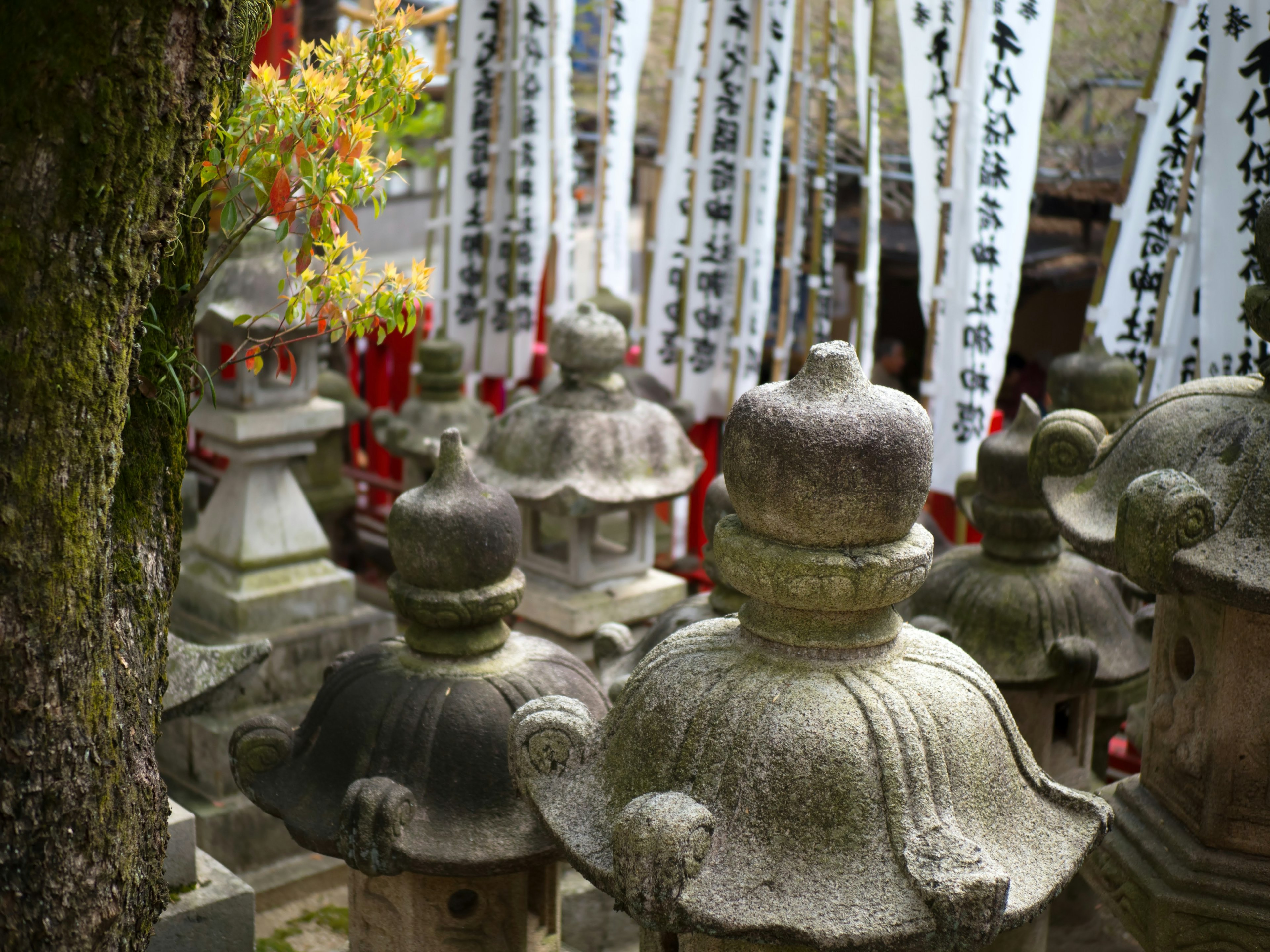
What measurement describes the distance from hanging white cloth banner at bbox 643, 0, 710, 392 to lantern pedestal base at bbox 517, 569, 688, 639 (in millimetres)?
2161

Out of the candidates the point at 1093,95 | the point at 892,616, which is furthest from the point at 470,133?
the point at 892,616

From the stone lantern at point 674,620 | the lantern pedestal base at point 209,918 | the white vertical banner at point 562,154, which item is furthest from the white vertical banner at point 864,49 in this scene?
the lantern pedestal base at point 209,918

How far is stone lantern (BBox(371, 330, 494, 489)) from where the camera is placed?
9.04 m

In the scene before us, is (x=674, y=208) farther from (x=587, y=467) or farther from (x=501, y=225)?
(x=587, y=467)

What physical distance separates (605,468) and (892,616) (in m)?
3.78

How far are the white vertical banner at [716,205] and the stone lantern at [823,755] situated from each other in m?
6.10

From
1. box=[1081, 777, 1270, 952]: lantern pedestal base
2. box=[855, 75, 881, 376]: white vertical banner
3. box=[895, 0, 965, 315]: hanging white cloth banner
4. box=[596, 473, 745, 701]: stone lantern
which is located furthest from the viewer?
box=[855, 75, 881, 376]: white vertical banner

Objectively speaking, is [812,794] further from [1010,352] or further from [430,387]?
[1010,352]

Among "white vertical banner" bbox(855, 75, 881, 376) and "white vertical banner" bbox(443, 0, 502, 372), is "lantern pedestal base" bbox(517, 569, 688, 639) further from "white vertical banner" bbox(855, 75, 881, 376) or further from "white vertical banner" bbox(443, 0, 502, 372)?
"white vertical banner" bbox(443, 0, 502, 372)

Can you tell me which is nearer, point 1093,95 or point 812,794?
point 812,794

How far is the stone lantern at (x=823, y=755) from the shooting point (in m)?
2.82

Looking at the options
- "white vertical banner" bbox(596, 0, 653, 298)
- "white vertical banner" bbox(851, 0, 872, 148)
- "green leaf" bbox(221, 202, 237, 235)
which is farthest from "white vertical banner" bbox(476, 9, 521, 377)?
"green leaf" bbox(221, 202, 237, 235)

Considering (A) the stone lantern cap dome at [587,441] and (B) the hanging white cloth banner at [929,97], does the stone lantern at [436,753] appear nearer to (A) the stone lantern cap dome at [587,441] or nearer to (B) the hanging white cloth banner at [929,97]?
(A) the stone lantern cap dome at [587,441]

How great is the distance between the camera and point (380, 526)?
10945 mm
